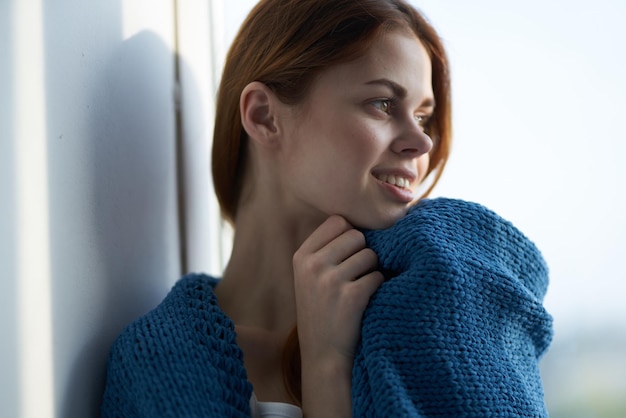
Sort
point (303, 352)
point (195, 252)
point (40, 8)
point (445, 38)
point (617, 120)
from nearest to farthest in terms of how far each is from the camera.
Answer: point (40, 8) → point (303, 352) → point (617, 120) → point (445, 38) → point (195, 252)

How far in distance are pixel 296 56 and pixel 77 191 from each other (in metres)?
0.37

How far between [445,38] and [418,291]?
19.8 inches

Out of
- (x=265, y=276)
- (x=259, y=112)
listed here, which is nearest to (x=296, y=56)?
(x=259, y=112)

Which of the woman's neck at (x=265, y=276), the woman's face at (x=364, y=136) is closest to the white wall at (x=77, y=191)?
the woman's neck at (x=265, y=276)

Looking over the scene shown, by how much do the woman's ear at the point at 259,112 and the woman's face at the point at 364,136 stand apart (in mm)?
41

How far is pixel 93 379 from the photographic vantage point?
3.03 feet

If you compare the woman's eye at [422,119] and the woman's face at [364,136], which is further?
the woman's eye at [422,119]

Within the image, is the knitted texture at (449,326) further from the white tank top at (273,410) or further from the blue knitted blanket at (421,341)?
the white tank top at (273,410)

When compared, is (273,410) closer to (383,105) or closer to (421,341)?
(421,341)

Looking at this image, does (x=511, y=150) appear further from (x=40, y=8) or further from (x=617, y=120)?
(x=40, y=8)

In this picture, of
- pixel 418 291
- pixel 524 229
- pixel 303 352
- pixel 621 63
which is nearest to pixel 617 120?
pixel 621 63

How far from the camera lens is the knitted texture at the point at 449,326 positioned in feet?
2.65

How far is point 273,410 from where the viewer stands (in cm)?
91

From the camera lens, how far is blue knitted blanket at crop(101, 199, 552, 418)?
2.67ft
